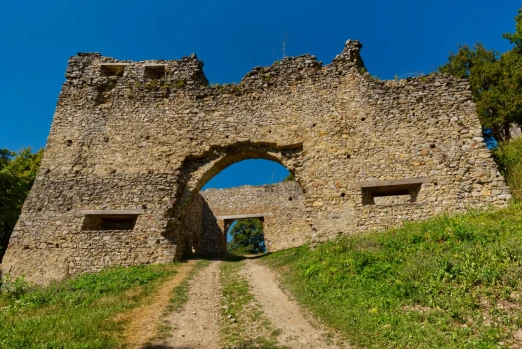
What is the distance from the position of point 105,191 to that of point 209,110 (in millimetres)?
5040

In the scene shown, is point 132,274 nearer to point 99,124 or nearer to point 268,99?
point 99,124

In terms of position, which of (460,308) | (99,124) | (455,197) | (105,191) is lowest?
(460,308)

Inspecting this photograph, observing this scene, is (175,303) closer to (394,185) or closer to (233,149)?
(233,149)

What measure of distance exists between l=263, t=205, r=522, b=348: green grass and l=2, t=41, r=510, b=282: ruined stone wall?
2081 mm

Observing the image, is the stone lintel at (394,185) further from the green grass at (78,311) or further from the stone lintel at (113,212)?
the stone lintel at (113,212)

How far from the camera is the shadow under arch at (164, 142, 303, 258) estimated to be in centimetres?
1174

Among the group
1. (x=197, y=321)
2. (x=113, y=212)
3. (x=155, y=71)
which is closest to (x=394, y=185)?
(x=197, y=321)

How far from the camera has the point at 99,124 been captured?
1309 centimetres

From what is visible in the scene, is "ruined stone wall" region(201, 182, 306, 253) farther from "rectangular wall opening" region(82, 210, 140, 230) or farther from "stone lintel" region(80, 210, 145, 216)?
"stone lintel" region(80, 210, 145, 216)

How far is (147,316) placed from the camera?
5.75 m

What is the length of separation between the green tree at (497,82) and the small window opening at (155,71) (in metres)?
15.2

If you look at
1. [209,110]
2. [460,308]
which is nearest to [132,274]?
[209,110]

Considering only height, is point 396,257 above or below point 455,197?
below

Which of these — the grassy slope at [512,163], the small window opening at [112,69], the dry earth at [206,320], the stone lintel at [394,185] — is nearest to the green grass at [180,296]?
the dry earth at [206,320]
